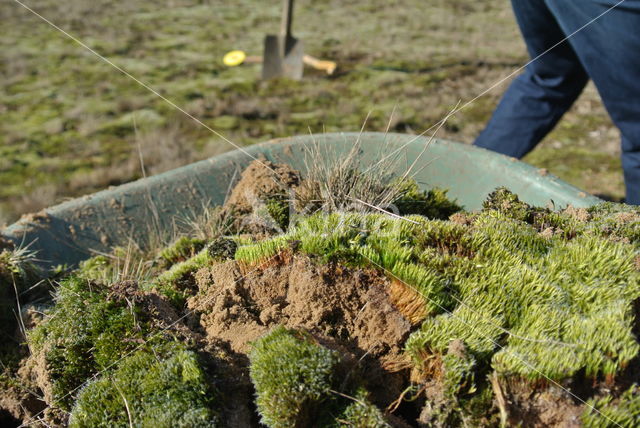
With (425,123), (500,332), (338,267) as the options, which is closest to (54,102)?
(425,123)

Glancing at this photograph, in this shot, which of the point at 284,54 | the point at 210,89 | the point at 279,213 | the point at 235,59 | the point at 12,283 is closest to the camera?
the point at 12,283

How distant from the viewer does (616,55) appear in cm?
Result: 240

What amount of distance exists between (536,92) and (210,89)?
12.6ft

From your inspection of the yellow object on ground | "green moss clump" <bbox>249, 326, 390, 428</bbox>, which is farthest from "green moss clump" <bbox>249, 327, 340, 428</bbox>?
the yellow object on ground

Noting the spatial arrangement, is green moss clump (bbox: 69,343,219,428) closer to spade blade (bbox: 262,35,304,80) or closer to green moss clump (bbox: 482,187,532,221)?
green moss clump (bbox: 482,187,532,221)

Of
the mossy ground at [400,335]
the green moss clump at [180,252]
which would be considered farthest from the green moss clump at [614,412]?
the green moss clump at [180,252]

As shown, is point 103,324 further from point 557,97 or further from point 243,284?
point 557,97

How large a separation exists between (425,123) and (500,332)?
4.44 metres

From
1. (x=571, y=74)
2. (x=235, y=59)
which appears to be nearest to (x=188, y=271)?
(x=571, y=74)

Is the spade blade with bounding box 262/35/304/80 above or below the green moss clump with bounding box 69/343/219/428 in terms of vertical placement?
below

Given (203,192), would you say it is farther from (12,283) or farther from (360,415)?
(360,415)

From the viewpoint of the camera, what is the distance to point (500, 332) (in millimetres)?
1274

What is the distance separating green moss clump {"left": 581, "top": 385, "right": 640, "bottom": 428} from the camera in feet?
3.66

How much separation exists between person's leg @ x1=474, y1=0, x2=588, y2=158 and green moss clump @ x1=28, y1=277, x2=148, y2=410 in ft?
8.28
